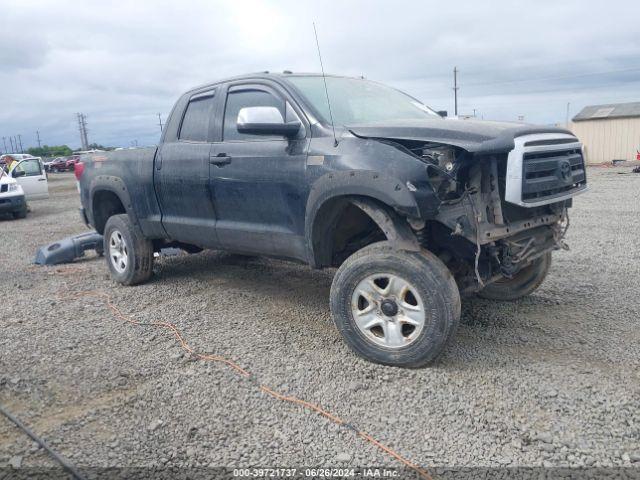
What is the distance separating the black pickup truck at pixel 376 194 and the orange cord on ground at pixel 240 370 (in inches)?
27.9

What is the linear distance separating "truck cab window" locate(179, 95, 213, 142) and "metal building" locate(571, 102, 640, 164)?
32.1 meters

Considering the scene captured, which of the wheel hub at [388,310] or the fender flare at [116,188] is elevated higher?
the fender flare at [116,188]

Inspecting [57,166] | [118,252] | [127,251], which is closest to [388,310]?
[127,251]

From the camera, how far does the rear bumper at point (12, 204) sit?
14.0 metres

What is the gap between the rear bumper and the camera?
14.0 meters

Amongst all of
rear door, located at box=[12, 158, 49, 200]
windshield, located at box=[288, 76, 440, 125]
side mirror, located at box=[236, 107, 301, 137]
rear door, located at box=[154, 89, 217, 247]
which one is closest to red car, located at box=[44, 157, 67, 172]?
rear door, located at box=[12, 158, 49, 200]

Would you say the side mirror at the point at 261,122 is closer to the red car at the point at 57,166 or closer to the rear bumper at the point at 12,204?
the rear bumper at the point at 12,204

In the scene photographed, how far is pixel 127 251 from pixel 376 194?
3.61 m

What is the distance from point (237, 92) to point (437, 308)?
271 centimetres

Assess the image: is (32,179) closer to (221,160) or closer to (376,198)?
(221,160)

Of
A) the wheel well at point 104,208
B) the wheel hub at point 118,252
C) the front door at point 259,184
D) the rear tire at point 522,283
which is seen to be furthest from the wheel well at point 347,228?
the wheel well at point 104,208

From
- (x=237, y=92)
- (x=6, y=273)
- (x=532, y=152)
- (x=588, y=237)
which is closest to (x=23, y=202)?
(x=6, y=273)

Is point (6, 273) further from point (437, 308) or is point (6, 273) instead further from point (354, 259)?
point (437, 308)

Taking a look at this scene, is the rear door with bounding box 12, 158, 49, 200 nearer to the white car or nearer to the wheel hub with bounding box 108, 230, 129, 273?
the white car
